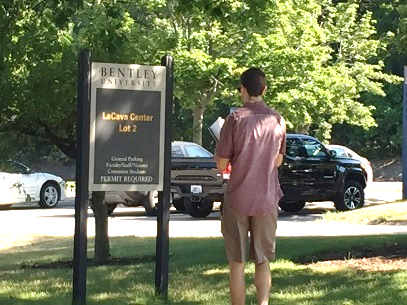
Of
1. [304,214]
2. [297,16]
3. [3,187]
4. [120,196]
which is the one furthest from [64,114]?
[297,16]

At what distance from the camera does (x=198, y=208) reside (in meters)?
23.0

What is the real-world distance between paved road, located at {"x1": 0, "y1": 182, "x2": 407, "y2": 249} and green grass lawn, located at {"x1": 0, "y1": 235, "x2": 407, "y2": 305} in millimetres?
4023

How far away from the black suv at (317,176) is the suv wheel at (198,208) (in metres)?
1.74

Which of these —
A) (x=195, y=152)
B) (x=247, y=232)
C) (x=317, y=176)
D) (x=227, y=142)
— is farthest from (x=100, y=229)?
(x=317, y=176)

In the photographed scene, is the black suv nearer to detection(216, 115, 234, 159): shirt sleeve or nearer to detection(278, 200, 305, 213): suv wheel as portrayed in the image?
detection(278, 200, 305, 213): suv wheel

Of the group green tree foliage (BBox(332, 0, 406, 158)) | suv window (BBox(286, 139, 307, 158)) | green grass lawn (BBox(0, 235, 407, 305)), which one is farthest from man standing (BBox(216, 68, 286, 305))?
green tree foliage (BBox(332, 0, 406, 158))

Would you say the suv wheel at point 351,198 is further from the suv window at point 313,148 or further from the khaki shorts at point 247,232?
the khaki shorts at point 247,232

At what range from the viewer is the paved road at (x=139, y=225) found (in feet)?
56.9

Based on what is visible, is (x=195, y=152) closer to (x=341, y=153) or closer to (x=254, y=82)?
(x=341, y=153)

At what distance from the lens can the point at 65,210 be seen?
27391 mm

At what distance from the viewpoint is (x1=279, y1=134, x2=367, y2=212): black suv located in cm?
2331

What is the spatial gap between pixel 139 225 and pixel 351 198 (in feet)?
21.2

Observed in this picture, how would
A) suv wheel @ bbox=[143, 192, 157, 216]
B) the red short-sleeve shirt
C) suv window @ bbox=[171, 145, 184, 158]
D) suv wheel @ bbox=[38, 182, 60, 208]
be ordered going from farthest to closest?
1. suv wheel @ bbox=[38, 182, 60, 208]
2. suv window @ bbox=[171, 145, 184, 158]
3. suv wheel @ bbox=[143, 192, 157, 216]
4. the red short-sleeve shirt

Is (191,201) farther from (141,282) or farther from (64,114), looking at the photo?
(141,282)
